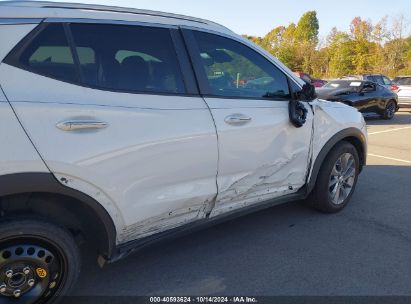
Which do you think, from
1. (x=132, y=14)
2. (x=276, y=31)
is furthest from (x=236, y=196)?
(x=276, y=31)

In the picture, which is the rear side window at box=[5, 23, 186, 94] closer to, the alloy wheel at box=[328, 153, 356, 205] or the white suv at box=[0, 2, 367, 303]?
the white suv at box=[0, 2, 367, 303]

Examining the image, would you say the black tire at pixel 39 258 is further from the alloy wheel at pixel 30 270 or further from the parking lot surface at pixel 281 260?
the parking lot surface at pixel 281 260

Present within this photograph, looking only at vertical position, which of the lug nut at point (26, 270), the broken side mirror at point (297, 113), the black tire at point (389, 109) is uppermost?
the broken side mirror at point (297, 113)

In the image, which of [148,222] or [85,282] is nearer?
[148,222]

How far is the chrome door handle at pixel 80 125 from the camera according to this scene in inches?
83.0

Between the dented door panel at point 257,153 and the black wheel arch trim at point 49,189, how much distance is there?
2.85ft

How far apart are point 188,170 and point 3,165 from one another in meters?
1.14

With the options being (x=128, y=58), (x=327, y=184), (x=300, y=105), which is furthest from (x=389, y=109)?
(x=128, y=58)

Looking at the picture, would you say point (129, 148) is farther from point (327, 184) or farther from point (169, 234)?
point (327, 184)

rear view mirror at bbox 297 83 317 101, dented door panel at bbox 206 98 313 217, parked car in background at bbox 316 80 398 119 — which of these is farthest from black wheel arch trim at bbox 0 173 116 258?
parked car in background at bbox 316 80 398 119

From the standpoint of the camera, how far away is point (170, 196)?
262 cm

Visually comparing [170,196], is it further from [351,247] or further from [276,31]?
[276,31]

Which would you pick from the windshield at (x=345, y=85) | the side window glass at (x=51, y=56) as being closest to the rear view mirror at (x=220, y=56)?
the side window glass at (x=51, y=56)

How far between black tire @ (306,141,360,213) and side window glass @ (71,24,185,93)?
6.11 ft
